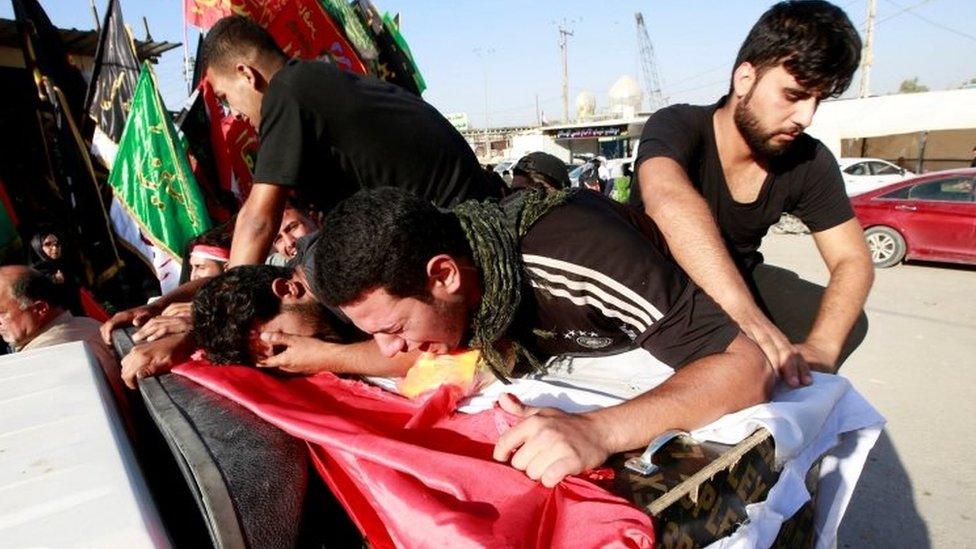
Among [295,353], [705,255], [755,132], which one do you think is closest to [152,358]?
[295,353]

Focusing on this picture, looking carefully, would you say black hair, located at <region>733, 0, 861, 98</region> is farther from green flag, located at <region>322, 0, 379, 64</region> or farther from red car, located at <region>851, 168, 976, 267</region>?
red car, located at <region>851, 168, 976, 267</region>

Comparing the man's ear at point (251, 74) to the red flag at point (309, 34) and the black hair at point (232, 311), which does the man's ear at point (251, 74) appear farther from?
the red flag at point (309, 34)

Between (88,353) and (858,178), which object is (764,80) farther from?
(858,178)

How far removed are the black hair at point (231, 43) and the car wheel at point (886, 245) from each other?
8507 millimetres

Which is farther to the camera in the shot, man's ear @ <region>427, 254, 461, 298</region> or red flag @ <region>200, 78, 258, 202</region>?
red flag @ <region>200, 78, 258, 202</region>

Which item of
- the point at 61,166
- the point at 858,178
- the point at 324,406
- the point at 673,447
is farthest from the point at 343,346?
the point at 858,178

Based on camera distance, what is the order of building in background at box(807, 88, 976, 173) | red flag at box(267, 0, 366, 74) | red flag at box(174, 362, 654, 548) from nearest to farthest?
red flag at box(174, 362, 654, 548), red flag at box(267, 0, 366, 74), building in background at box(807, 88, 976, 173)

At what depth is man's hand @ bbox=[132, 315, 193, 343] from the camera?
71.7 inches

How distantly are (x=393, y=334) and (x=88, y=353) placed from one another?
33.3 inches

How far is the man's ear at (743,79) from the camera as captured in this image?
1874 mm

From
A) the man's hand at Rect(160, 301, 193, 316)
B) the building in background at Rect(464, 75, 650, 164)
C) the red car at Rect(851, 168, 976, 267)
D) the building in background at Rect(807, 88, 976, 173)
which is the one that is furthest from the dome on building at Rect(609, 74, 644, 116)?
the man's hand at Rect(160, 301, 193, 316)

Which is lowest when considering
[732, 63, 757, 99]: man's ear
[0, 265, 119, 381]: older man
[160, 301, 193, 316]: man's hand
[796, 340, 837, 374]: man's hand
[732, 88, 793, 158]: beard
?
[796, 340, 837, 374]: man's hand

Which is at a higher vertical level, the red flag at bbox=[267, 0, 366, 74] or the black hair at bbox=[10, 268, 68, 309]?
the red flag at bbox=[267, 0, 366, 74]

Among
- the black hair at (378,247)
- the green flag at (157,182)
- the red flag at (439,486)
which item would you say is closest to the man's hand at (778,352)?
the red flag at (439,486)
